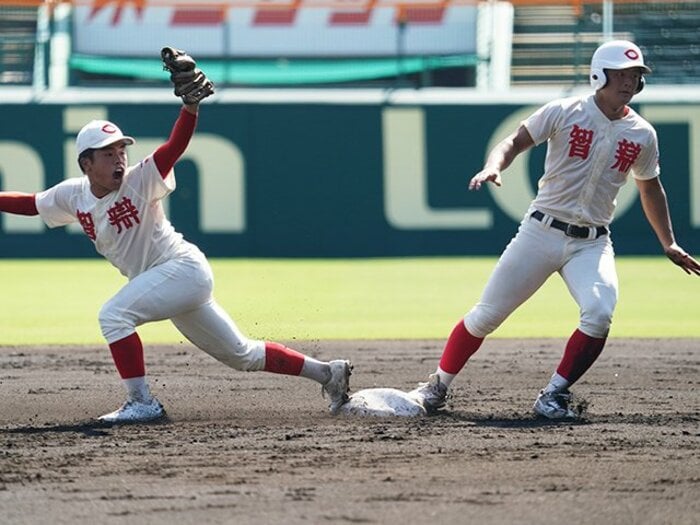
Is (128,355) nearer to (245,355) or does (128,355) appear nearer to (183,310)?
(183,310)

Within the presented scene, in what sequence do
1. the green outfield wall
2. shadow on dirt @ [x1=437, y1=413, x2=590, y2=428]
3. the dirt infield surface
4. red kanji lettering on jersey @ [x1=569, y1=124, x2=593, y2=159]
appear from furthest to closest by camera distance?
the green outfield wall < red kanji lettering on jersey @ [x1=569, y1=124, x2=593, y2=159] < shadow on dirt @ [x1=437, y1=413, x2=590, y2=428] < the dirt infield surface

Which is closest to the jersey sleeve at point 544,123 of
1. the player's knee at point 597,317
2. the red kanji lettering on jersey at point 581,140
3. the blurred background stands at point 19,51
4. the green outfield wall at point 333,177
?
the red kanji lettering on jersey at point 581,140

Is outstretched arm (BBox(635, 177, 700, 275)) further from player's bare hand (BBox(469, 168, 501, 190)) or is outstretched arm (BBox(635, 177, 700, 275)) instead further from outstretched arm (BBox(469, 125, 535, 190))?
player's bare hand (BBox(469, 168, 501, 190))

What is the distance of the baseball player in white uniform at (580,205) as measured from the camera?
7.80 meters

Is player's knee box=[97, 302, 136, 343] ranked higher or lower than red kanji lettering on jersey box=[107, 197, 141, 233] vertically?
lower

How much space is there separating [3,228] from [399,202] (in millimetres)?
5577

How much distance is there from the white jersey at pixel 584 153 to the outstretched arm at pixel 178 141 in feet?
6.25

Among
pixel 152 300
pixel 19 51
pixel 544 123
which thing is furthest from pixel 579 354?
pixel 19 51

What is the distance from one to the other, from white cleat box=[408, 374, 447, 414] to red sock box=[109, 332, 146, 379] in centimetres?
159

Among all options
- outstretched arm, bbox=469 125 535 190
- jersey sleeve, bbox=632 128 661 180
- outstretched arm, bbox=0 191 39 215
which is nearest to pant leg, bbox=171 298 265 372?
outstretched arm, bbox=0 191 39 215

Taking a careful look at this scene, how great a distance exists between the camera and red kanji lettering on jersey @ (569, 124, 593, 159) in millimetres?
7867

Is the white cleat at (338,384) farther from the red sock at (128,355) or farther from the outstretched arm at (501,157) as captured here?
the outstretched arm at (501,157)

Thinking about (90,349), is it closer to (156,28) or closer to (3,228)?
(3,228)

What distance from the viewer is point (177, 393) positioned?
9.12m
